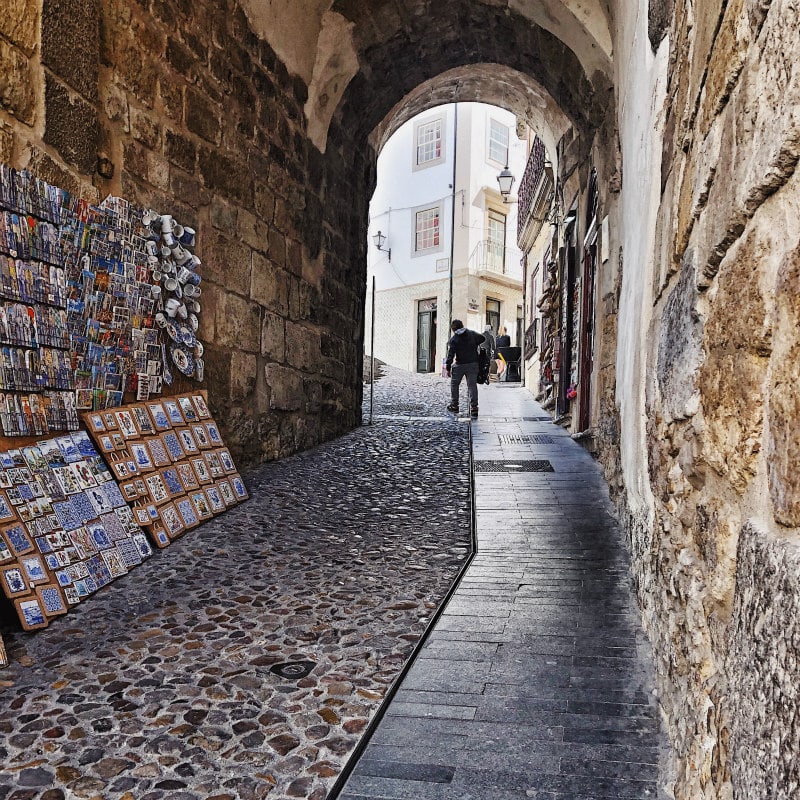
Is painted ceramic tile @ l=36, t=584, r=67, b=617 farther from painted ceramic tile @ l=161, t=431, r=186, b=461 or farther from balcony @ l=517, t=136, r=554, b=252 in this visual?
balcony @ l=517, t=136, r=554, b=252

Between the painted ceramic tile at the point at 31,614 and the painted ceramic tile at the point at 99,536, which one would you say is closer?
the painted ceramic tile at the point at 31,614

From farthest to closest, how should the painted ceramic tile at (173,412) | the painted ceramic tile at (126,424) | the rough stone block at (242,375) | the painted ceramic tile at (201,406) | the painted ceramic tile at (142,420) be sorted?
the rough stone block at (242,375) < the painted ceramic tile at (201,406) < the painted ceramic tile at (173,412) < the painted ceramic tile at (142,420) < the painted ceramic tile at (126,424)

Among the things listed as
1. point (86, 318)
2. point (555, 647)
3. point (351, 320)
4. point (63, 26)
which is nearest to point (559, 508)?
point (555, 647)

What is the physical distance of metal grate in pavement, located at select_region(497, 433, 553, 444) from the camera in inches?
248

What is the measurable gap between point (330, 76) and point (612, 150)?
8.98 ft

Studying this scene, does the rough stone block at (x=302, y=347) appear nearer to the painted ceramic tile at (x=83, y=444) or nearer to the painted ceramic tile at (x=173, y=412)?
the painted ceramic tile at (x=173, y=412)

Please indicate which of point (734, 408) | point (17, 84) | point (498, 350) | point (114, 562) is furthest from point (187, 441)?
point (498, 350)

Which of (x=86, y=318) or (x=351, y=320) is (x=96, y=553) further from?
(x=351, y=320)

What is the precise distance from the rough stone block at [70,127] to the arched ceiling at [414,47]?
6.70 ft

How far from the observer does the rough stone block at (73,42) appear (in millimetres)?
2916

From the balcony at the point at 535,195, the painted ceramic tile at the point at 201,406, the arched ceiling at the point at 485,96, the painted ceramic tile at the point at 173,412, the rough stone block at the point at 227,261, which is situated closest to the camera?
the painted ceramic tile at the point at 173,412

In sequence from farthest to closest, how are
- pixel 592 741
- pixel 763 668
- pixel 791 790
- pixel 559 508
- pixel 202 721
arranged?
1. pixel 559 508
2. pixel 202 721
3. pixel 592 741
4. pixel 763 668
5. pixel 791 790

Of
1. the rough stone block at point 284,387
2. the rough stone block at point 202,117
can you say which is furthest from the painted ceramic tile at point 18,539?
the rough stone block at point 284,387

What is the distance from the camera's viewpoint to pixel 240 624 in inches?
92.3
